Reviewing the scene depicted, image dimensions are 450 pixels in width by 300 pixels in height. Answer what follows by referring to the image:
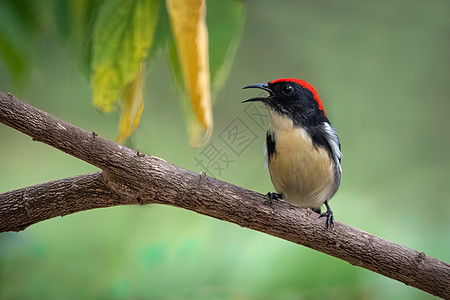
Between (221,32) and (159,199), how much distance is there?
1.08 feet

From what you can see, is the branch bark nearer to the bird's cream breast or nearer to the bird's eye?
the bird's cream breast

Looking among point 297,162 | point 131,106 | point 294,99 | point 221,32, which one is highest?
point 294,99

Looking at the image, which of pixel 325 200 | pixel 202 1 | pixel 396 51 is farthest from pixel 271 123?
pixel 396 51

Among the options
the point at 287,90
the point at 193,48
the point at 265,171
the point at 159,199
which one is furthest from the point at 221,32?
the point at 265,171

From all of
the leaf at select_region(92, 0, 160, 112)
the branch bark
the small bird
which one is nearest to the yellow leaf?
the leaf at select_region(92, 0, 160, 112)

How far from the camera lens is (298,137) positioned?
1018 mm

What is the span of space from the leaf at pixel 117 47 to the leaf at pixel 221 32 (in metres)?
0.10

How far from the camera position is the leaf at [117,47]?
43cm

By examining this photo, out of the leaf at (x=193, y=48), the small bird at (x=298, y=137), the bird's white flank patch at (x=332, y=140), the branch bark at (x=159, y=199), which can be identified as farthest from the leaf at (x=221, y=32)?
the bird's white flank patch at (x=332, y=140)

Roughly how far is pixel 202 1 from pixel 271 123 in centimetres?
65

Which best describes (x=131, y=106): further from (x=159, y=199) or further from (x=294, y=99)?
(x=294, y=99)

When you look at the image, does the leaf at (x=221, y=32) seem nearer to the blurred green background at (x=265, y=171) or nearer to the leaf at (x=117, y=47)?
the leaf at (x=117, y=47)

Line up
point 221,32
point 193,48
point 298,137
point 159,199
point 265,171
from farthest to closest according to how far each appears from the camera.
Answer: point 265,171, point 298,137, point 159,199, point 221,32, point 193,48

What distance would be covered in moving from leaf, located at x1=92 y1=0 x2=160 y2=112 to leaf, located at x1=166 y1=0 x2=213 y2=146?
41 millimetres
